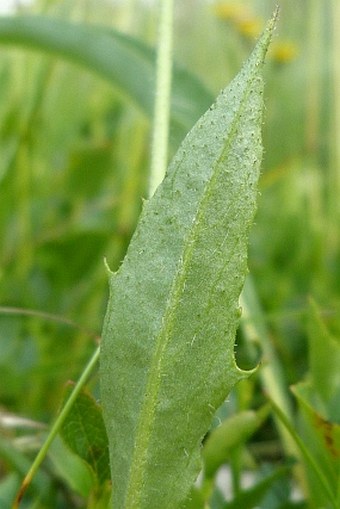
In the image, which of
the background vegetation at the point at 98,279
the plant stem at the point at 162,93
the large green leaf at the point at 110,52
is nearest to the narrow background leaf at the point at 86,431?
the background vegetation at the point at 98,279

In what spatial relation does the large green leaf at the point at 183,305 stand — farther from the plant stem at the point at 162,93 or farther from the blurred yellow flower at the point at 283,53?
the blurred yellow flower at the point at 283,53

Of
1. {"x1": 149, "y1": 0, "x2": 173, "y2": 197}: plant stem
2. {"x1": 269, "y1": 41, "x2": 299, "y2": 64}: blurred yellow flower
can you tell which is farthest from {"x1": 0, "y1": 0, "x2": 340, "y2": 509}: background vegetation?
{"x1": 149, "y1": 0, "x2": 173, "y2": 197}: plant stem

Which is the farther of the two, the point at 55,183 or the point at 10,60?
the point at 10,60

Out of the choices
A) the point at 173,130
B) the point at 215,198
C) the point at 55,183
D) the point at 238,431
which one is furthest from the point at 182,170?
the point at 55,183

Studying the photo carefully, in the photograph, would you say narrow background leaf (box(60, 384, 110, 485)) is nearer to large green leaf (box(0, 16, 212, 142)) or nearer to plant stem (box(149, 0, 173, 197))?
plant stem (box(149, 0, 173, 197))

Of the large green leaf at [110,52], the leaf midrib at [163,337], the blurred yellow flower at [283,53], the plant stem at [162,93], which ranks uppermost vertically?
the blurred yellow flower at [283,53]

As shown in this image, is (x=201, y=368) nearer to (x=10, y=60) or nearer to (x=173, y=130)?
(x=173, y=130)
